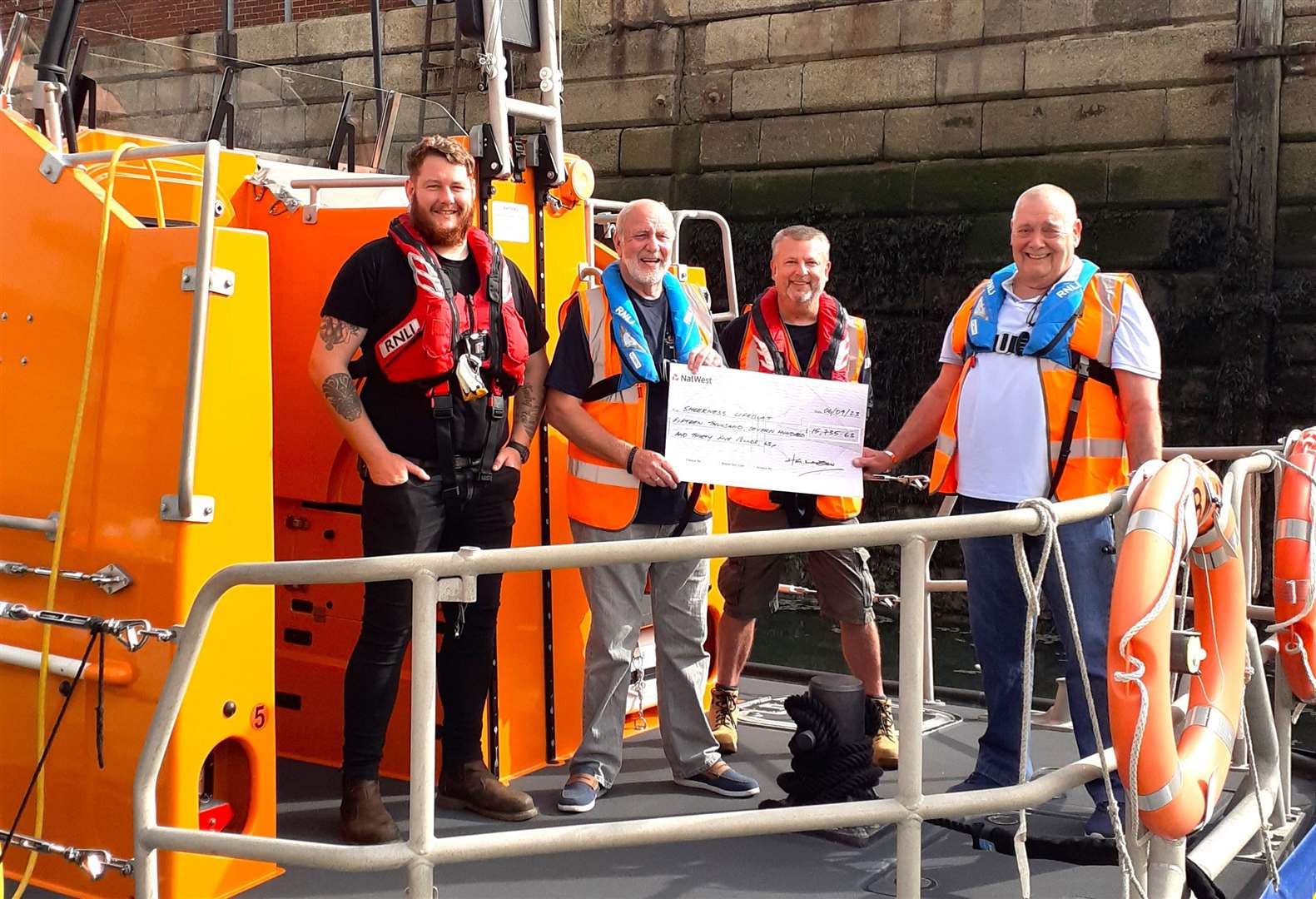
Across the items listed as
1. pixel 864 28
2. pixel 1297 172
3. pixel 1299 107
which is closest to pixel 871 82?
pixel 864 28

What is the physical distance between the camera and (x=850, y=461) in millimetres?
4176

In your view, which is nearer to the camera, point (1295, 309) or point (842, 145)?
point (1295, 309)

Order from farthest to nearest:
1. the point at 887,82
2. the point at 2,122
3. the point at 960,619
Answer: the point at 887,82, the point at 960,619, the point at 2,122

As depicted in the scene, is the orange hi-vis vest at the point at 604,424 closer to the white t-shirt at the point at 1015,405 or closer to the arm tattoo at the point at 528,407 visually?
the arm tattoo at the point at 528,407

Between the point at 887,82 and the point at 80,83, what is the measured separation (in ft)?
31.0

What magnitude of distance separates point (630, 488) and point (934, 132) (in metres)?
9.67

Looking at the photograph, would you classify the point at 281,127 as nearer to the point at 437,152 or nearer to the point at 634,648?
the point at 437,152

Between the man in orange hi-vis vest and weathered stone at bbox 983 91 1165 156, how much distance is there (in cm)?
890

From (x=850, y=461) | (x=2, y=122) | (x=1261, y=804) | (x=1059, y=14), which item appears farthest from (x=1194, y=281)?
(x=2, y=122)

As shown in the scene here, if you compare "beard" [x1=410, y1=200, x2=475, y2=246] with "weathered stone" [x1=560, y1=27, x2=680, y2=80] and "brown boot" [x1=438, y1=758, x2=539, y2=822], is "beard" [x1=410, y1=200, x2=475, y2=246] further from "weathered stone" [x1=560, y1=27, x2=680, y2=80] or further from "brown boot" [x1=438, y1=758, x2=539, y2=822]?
"weathered stone" [x1=560, y1=27, x2=680, y2=80]

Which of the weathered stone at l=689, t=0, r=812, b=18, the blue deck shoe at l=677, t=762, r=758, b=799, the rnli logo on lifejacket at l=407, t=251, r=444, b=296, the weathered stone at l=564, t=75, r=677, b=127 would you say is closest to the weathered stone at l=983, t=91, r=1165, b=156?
the weathered stone at l=689, t=0, r=812, b=18

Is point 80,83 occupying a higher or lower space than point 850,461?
higher

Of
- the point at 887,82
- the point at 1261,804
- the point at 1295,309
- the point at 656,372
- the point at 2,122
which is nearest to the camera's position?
the point at 1261,804

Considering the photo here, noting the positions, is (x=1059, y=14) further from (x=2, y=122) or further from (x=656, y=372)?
→ (x=2, y=122)
